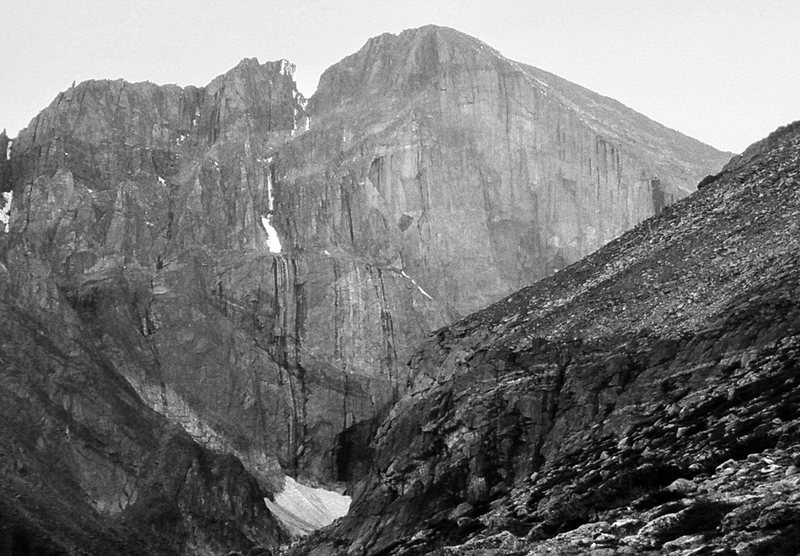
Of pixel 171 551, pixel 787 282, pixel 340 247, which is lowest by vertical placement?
pixel 171 551

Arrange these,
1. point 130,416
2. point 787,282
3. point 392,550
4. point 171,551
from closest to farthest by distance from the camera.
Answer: point 787,282, point 392,550, point 171,551, point 130,416

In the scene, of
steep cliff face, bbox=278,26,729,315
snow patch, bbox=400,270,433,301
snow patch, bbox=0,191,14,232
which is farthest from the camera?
snow patch, bbox=0,191,14,232

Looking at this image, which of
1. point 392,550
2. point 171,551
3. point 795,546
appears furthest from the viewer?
point 171,551

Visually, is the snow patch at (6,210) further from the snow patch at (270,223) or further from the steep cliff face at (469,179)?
the steep cliff face at (469,179)

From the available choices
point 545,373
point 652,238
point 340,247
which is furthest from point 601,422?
point 340,247

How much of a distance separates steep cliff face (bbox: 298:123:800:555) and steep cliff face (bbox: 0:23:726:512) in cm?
5188

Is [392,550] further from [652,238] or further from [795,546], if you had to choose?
[795,546]

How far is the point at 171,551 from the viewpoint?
419 feet

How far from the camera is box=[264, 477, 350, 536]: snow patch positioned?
449 ft

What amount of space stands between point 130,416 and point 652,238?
218ft

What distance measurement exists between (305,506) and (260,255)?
102 feet

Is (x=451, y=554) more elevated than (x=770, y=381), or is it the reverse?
(x=770, y=381)

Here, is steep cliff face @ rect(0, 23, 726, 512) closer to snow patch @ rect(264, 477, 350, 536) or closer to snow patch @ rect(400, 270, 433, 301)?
snow patch @ rect(400, 270, 433, 301)

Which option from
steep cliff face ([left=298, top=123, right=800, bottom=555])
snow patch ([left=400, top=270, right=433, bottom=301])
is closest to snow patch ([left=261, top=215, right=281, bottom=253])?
snow patch ([left=400, top=270, right=433, bottom=301])
